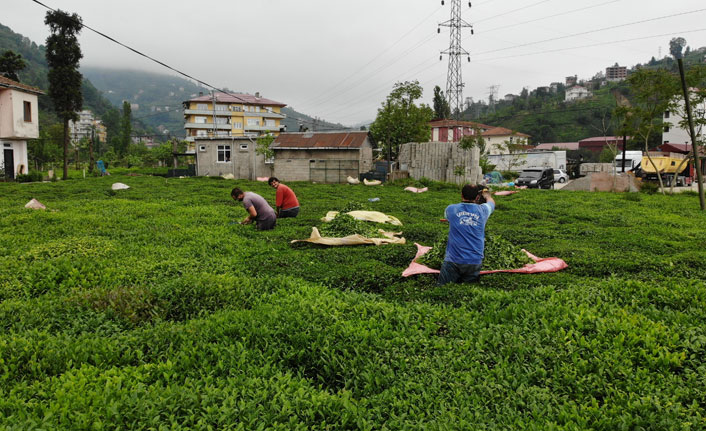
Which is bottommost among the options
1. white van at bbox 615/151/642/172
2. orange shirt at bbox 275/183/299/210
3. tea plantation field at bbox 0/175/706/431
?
tea plantation field at bbox 0/175/706/431

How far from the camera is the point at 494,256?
774 centimetres

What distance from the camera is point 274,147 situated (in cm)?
3747

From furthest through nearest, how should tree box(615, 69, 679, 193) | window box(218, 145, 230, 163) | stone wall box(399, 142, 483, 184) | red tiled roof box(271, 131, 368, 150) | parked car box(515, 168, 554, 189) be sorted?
window box(218, 145, 230, 163) → red tiled roof box(271, 131, 368, 150) → parked car box(515, 168, 554, 189) → stone wall box(399, 142, 483, 184) → tree box(615, 69, 679, 193)

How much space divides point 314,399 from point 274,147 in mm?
34934

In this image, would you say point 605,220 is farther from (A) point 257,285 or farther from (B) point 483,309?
(A) point 257,285

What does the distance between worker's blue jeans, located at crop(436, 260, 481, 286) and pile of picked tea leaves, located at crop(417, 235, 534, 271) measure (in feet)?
2.64

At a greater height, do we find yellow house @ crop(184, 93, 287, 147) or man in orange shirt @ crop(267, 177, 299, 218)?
yellow house @ crop(184, 93, 287, 147)

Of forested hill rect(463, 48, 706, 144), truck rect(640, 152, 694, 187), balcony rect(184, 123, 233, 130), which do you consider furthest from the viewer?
balcony rect(184, 123, 233, 130)

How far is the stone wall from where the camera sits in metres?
27.4

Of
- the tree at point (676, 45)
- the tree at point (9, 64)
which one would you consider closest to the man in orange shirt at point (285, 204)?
the tree at point (9, 64)

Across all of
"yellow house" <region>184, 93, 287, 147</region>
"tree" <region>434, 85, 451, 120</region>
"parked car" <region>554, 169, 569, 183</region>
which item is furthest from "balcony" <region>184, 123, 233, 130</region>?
"parked car" <region>554, 169, 569, 183</region>

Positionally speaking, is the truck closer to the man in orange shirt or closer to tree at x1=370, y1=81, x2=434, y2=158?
tree at x1=370, y1=81, x2=434, y2=158

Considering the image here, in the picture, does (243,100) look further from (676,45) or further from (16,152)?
(676,45)

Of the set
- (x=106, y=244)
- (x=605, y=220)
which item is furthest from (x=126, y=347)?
(x=605, y=220)
